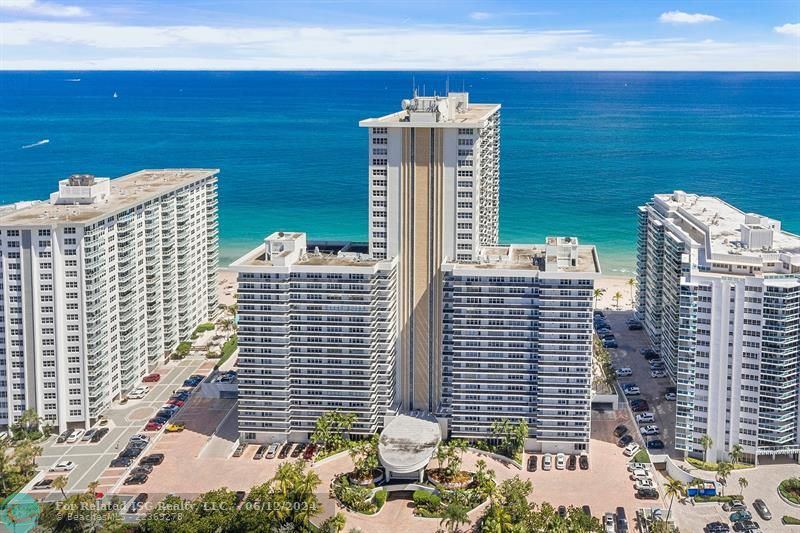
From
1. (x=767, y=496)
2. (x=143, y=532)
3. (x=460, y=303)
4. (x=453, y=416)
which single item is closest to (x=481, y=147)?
(x=460, y=303)

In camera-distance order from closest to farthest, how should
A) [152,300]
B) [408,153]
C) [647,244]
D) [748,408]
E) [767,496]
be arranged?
[767,496] < [748,408] < [408,153] < [152,300] < [647,244]

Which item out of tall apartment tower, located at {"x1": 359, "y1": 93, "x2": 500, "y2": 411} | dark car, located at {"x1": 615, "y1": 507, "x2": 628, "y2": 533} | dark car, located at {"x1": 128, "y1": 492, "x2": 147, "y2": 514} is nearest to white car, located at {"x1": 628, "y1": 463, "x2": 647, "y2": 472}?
dark car, located at {"x1": 615, "y1": 507, "x2": 628, "y2": 533}

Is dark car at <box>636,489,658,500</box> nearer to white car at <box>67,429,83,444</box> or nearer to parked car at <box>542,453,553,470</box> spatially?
parked car at <box>542,453,553,470</box>

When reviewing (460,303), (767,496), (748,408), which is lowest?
(767,496)

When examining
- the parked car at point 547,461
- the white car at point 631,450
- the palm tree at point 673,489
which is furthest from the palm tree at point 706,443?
the parked car at point 547,461

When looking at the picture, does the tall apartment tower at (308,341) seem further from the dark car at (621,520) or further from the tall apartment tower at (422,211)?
the dark car at (621,520)

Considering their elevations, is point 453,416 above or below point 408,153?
below

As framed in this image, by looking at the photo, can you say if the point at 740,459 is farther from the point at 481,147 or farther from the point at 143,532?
the point at 143,532
